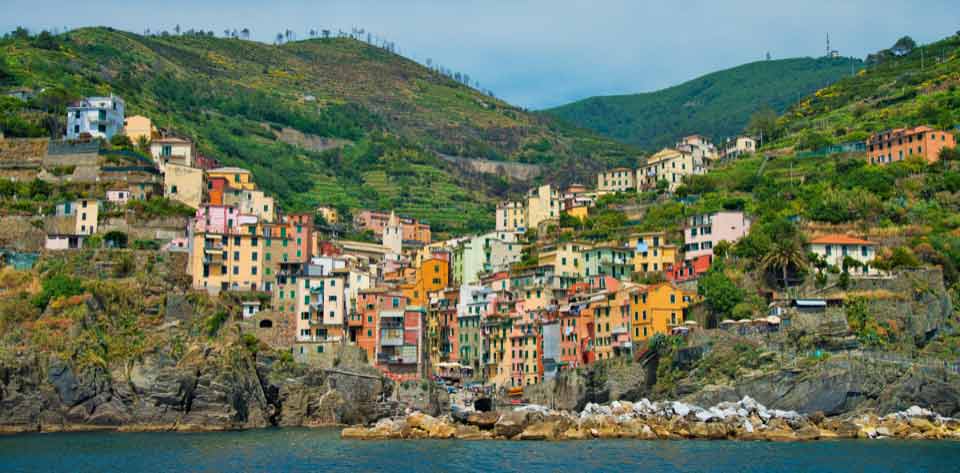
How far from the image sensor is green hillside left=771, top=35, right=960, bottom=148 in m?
117

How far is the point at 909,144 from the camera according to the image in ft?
344

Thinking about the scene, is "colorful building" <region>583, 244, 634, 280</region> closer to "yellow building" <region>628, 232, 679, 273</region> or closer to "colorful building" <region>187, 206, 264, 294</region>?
"yellow building" <region>628, 232, 679, 273</region>

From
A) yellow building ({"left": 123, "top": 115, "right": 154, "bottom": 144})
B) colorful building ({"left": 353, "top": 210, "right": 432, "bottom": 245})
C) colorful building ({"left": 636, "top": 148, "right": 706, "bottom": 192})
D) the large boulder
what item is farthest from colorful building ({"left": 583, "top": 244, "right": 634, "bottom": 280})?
yellow building ({"left": 123, "top": 115, "right": 154, "bottom": 144})

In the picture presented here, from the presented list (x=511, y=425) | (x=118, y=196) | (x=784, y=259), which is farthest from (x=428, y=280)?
(x=511, y=425)

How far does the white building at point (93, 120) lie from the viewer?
11044 centimetres

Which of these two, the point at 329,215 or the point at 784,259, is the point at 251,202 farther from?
the point at 784,259

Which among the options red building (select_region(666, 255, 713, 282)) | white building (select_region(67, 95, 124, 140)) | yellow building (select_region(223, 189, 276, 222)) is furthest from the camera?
white building (select_region(67, 95, 124, 140))

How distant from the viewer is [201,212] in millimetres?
97625

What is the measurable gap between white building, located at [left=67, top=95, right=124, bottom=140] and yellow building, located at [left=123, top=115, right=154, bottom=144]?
1.00 m

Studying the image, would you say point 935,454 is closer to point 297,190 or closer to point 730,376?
point 730,376

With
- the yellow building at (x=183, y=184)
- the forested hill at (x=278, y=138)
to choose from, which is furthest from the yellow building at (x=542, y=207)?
the yellow building at (x=183, y=184)

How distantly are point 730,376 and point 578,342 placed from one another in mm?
14643

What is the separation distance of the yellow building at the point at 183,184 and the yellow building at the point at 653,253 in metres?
36.2

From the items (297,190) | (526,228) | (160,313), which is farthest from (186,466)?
(297,190)
